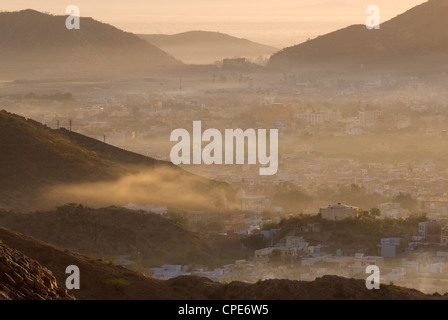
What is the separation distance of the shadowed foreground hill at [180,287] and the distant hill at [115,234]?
40.4 feet

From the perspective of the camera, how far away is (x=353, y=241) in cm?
4084

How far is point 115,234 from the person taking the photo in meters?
39.0

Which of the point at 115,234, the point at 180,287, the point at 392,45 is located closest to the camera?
the point at 180,287

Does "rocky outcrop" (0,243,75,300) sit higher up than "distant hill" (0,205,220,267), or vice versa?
"rocky outcrop" (0,243,75,300)

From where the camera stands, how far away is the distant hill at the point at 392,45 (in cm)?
17662

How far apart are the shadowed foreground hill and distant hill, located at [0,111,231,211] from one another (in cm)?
2040

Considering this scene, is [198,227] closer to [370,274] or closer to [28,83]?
[370,274]

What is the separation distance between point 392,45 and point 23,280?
549 ft

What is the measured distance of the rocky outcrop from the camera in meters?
17.4

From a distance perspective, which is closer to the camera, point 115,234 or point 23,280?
point 23,280

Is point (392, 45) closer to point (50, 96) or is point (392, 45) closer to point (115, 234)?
point (50, 96)

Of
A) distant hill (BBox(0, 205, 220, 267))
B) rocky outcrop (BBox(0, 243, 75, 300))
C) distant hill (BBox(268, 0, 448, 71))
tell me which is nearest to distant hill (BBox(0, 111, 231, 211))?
distant hill (BBox(0, 205, 220, 267))

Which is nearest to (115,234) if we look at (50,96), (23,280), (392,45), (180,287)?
(180,287)

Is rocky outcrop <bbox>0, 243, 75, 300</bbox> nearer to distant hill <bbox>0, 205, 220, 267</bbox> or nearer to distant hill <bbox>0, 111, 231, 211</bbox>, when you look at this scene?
distant hill <bbox>0, 205, 220, 267</bbox>
